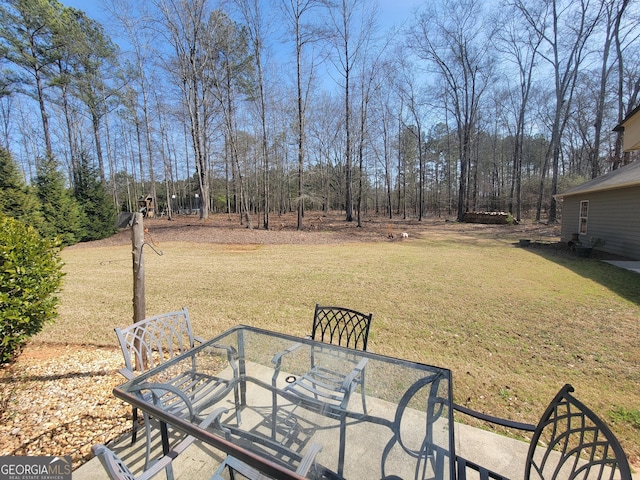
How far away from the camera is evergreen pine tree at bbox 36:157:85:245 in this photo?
1089 centimetres

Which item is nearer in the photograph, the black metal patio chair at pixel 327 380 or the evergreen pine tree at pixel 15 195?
the black metal patio chair at pixel 327 380

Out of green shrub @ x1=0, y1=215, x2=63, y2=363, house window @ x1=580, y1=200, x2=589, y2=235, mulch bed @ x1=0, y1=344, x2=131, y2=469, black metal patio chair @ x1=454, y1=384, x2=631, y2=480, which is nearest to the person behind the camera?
black metal patio chair @ x1=454, y1=384, x2=631, y2=480

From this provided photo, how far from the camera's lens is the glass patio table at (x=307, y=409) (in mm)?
1263

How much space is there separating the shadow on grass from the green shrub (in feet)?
26.3

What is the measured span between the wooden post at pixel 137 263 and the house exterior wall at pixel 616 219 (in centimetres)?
1199

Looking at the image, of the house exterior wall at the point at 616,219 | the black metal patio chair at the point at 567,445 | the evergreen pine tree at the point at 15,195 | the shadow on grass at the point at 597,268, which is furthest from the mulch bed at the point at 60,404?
the house exterior wall at the point at 616,219

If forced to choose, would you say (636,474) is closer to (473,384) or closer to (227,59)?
(473,384)

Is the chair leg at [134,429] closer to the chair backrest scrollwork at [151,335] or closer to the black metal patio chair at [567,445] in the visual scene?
the chair backrest scrollwork at [151,335]

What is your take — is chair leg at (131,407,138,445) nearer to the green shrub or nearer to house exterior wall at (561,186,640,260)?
the green shrub

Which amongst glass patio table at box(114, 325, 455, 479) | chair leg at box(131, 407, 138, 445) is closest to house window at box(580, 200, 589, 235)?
glass patio table at box(114, 325, 455, 479)

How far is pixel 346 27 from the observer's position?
1484cm

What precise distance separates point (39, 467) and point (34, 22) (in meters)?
20.1

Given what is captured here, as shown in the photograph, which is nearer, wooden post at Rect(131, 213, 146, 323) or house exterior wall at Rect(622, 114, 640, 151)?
wooden post at Rect(131, 213, 146, 323)

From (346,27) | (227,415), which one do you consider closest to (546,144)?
(346,27)
